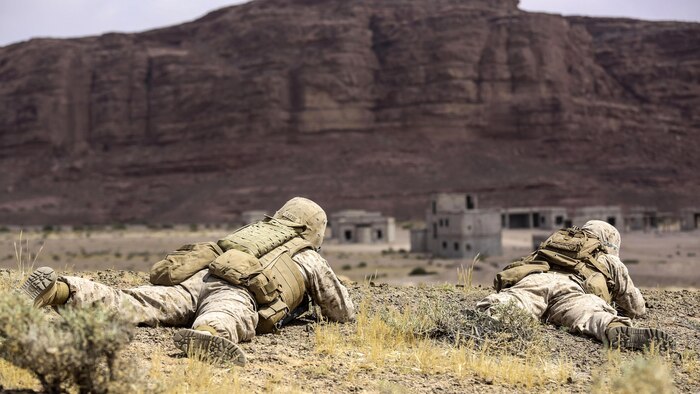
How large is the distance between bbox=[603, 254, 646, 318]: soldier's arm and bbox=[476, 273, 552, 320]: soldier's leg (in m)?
1.06

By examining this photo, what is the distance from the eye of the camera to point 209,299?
23.2ft

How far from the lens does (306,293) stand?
8195 millimetres

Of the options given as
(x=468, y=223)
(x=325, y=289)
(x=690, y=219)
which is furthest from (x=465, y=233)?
(x=325, y=289)

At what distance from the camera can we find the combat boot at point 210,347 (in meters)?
5.77

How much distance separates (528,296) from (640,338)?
1346mm

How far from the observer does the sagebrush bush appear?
4203mm

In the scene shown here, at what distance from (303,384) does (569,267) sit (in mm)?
4026

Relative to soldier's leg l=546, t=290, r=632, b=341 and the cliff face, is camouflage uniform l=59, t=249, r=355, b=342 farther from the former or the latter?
the cliff face

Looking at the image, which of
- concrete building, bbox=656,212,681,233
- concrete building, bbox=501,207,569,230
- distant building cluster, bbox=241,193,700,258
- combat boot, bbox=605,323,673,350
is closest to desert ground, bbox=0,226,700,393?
combat boot, bbox=605,323,673,350

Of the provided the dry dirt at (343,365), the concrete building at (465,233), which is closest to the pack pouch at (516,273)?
the dry dirt at (343,365)

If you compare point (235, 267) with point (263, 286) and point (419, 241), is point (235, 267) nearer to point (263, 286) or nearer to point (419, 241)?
point (263, 286)

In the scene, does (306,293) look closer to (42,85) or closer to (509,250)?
(509,250)

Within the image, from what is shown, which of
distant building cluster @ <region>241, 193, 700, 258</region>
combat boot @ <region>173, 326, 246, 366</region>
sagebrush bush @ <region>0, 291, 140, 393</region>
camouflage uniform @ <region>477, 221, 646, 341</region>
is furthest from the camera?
distant building cluster @ <region>241, 193, 700, 258</region>

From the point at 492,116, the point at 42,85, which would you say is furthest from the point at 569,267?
the point at 42,85
